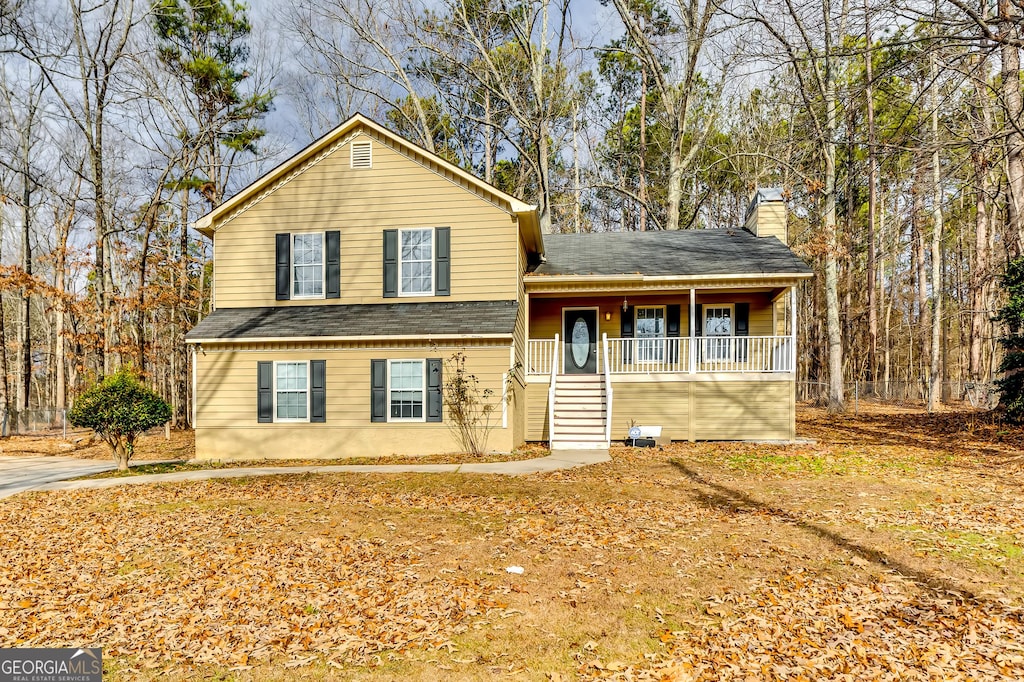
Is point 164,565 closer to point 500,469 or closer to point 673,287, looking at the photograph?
point 500,469

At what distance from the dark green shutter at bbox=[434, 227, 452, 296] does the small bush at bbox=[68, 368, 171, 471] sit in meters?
6.75

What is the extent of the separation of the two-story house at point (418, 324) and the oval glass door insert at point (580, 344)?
55cm

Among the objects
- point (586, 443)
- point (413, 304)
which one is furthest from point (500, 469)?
point (413, 304)

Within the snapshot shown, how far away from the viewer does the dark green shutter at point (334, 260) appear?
46.6 feet

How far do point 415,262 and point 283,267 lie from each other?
3.42 metres

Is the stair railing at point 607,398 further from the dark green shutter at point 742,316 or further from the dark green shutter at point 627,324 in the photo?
the dark green shutter at point 742,316

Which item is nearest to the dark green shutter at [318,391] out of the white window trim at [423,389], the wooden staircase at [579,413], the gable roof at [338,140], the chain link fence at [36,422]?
the white window trim at [423,389]

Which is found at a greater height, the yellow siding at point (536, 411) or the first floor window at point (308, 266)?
the first floor window at point (308, 266)

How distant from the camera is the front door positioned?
53.3 ft

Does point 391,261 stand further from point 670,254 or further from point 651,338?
point 670,254

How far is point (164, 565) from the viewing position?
20.4 ft

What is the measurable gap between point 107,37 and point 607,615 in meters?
23.3

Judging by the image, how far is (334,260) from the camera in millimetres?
14219

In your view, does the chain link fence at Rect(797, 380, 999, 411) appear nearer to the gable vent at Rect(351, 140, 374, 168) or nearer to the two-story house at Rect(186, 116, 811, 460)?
the two-story house at Rect(186, 116, 811, 460)
